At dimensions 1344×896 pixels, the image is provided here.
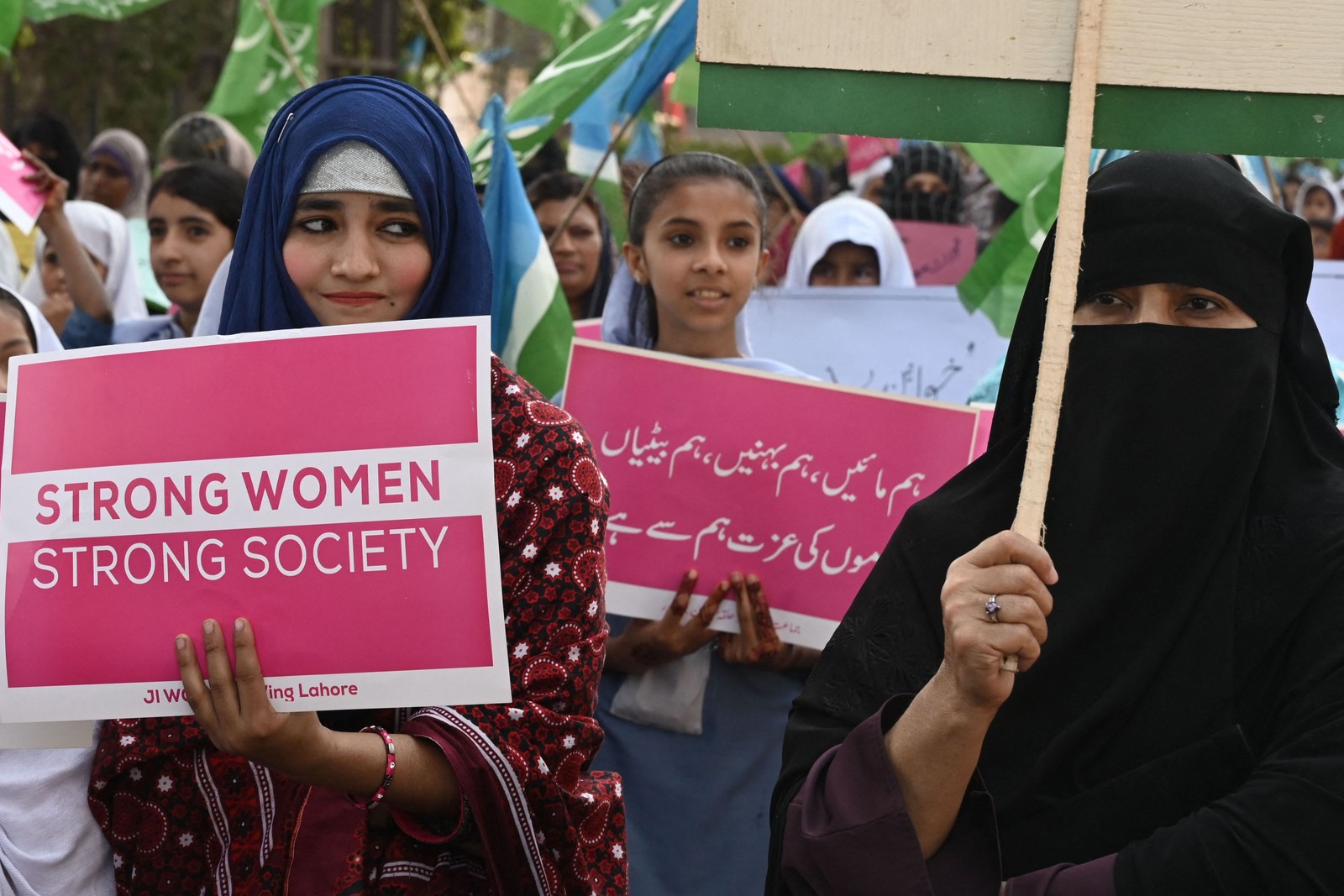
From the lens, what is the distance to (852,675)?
6.66 ft

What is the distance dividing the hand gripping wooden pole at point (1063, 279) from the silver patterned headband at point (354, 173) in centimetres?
89

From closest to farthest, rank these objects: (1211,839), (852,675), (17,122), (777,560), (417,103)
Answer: (1211,839) < (852,675) < (417,103) < (777,560) < (17,122)

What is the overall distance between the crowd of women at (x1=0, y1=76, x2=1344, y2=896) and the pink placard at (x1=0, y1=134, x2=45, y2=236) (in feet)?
4.41

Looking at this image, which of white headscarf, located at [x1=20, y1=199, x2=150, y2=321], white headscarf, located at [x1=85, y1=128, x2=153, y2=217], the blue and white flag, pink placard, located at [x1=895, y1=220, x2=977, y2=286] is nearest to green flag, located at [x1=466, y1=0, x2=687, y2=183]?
the blue and white flag

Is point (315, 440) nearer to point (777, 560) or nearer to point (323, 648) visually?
point (323, 648)

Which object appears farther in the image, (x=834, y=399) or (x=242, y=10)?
(x=242, y=10)

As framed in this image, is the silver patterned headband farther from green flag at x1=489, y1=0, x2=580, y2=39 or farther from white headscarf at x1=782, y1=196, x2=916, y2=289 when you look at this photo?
green flag at x1=489, y1=0, x2=580, y2=39

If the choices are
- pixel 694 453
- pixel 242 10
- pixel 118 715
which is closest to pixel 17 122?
pixel 242 10

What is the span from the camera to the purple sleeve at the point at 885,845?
181 cm

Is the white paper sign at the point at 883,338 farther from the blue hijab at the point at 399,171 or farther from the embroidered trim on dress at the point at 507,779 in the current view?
the embroidered trim on dress at the point at 507,779

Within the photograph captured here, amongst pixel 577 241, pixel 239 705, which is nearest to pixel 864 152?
pixel 577 241

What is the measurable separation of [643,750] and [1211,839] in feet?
4.99

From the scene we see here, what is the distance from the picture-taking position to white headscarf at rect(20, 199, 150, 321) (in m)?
5.45

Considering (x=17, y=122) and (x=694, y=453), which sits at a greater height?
(x=17, y=122)
